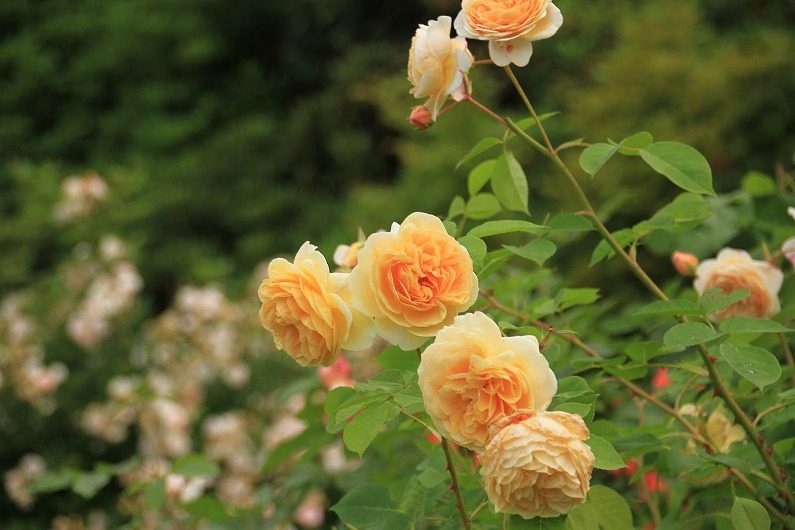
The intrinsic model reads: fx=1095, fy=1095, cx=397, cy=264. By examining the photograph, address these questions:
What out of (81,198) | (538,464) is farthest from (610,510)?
(81,198)

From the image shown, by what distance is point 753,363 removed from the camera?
995mm

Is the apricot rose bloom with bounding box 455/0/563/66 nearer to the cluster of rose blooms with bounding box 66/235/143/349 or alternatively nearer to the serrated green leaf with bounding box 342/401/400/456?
the serrated green leaf with bounding box 342/401/400/456

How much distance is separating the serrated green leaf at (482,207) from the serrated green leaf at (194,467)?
56cm

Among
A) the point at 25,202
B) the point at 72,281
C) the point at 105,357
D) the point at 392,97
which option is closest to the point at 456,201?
the point at 105,357

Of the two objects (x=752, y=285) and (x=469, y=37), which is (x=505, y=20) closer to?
(x=469, y=37)

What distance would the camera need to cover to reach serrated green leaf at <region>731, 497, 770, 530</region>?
967 millimetres

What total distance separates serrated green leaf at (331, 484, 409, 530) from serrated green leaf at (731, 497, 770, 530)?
30 cm

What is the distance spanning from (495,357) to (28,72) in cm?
633

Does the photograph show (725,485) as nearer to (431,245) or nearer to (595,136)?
(431,245)

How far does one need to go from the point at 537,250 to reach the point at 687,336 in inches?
6.7

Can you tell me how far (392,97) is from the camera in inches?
193

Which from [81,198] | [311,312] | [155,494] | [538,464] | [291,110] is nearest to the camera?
[538,464]

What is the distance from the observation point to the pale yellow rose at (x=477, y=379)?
874 mm

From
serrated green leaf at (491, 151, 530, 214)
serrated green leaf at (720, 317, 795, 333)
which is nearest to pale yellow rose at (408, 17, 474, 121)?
serrated green leaf at (491, 151, 530, 214)
